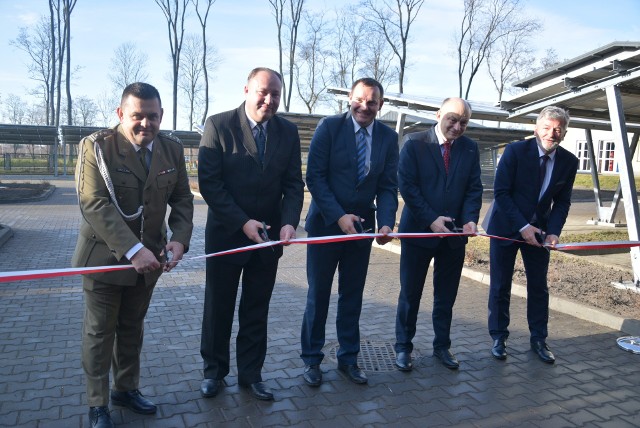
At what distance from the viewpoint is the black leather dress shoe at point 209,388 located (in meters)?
3.91

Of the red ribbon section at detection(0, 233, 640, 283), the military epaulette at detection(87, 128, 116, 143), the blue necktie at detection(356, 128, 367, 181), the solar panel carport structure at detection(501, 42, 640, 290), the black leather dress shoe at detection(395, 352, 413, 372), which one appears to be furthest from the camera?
the solar panel carport structure at detection(501, 42, 640, 290)

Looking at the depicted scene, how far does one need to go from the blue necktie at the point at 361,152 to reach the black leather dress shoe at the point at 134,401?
2.25 metres

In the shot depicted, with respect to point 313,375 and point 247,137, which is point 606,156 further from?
point 247,137

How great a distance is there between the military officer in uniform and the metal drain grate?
6.08 feet

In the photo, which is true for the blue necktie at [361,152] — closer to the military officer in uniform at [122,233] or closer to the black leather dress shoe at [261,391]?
the military officer in uniform at [122,233]

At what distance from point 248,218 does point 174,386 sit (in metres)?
1.46

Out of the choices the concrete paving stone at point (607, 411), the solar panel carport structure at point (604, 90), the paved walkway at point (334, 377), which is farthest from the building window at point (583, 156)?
the concrete paving stone at point (607, 411)

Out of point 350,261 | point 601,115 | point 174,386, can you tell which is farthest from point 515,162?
point 601,115

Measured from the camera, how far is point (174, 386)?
13.6ft

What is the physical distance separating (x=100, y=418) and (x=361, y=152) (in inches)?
104

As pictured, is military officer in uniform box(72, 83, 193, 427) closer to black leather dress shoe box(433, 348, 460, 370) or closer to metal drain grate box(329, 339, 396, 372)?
metal drain grate box(329, 339, 396, 372)

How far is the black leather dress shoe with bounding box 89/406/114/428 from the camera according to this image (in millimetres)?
3340

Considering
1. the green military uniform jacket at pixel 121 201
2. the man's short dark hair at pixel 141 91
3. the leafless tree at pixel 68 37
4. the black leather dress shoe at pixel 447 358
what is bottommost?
the black leather dress shoe at pixel 447 358

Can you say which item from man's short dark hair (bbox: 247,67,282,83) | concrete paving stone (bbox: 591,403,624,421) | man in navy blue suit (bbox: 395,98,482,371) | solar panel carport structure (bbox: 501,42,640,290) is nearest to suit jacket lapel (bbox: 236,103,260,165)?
man's short dark hair (bbox: 247,67,282,83)
